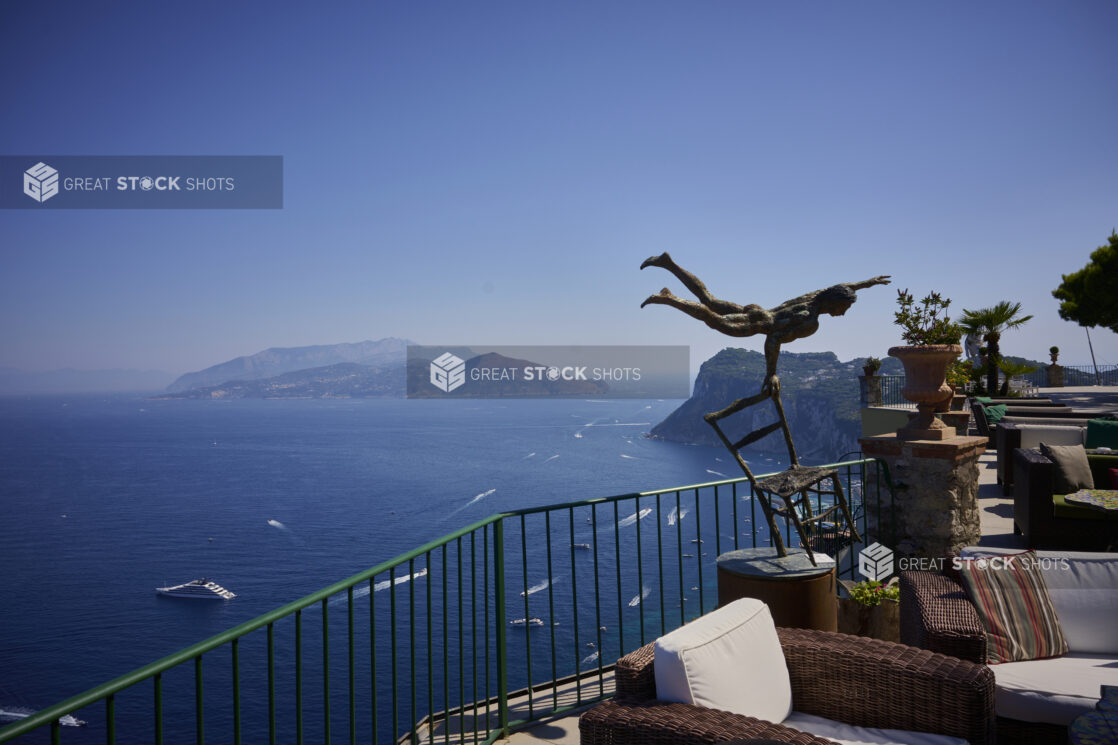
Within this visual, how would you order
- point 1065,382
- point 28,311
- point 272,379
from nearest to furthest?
point 1065,382 < point 28,311 < point 272,379

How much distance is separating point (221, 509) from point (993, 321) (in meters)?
66.2

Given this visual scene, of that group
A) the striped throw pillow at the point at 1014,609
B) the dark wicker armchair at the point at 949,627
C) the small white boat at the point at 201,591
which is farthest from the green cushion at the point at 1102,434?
the small white boat at the point at 201,591

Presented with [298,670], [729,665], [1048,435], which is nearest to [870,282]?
[729,665]

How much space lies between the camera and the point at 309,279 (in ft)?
383

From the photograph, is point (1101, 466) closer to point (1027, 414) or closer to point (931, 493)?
point (931, 493)

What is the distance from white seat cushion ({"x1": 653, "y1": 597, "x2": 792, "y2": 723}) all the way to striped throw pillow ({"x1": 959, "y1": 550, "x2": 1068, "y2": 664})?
1.05 meters

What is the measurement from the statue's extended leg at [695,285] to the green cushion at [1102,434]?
6161 millimetres

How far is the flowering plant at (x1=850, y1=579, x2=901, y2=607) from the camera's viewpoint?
3178 millimetres

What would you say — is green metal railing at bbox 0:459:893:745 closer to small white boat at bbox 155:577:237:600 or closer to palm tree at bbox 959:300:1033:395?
small white boat at bbox 155:577:237:600

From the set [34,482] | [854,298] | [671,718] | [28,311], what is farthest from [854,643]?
[28,311]

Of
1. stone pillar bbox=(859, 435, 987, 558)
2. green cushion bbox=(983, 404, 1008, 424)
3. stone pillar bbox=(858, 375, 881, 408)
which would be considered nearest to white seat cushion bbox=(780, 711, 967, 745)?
stone pillar bbox=(859, 435, 987, 558)

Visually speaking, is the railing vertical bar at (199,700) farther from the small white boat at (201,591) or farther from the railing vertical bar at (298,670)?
the small white boat at (201,591)

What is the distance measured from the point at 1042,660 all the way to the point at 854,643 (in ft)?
3.16

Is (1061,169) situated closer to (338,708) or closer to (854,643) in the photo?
(854,643)
